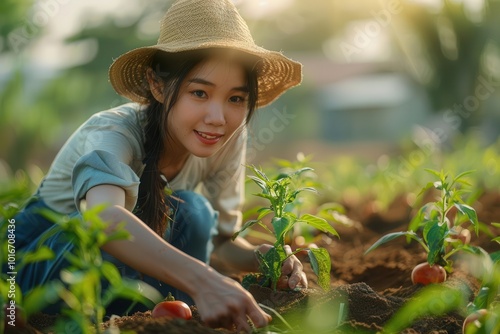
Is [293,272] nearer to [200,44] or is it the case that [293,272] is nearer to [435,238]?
[435,238]

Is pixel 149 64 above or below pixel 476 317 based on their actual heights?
above

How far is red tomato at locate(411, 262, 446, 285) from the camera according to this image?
7.64 ft

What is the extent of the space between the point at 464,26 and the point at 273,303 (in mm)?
10148

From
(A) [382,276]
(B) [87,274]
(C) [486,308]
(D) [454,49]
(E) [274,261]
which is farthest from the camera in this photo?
(D) [454,49]

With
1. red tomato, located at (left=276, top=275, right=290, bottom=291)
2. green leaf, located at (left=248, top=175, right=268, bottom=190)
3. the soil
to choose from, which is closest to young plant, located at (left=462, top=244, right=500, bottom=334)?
the soil

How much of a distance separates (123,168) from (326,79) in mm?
25844

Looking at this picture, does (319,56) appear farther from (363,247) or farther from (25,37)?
(363,247)

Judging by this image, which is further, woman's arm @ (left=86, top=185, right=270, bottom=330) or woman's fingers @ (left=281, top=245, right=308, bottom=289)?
woman's fingers @ (left=281, top=245, right=308, bottom=289)

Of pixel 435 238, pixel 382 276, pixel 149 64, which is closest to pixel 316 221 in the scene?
pixel 435 238

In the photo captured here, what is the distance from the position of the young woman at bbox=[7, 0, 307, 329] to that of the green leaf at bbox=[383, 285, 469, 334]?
394mm

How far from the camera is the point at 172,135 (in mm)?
2488

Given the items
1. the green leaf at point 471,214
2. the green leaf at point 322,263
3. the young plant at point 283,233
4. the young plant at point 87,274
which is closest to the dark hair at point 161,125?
the young plant at point 283,233

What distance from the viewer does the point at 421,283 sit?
7.73 feet

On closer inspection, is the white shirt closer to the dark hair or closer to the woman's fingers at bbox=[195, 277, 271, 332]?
the dark hair
